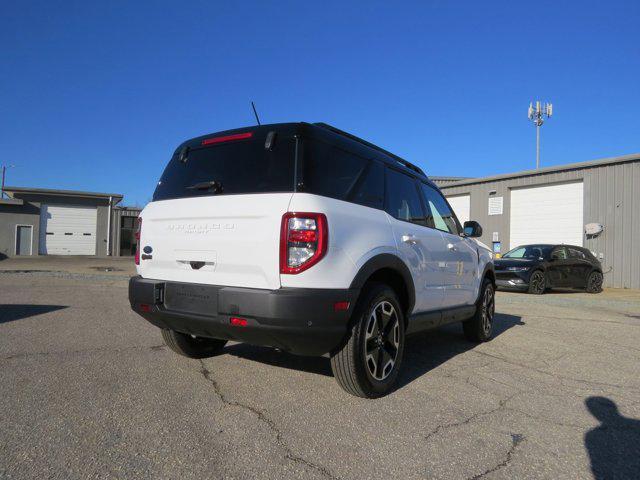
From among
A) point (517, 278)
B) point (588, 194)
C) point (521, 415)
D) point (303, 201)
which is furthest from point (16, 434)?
point (588, 194)

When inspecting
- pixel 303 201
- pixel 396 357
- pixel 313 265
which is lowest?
pixel 396 357

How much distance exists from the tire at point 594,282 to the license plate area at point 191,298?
14330 mm

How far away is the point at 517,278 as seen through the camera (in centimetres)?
1257

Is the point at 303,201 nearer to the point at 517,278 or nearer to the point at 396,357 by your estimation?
the point at 396,357

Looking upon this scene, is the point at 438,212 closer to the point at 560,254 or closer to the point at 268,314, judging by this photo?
the point at 268,314

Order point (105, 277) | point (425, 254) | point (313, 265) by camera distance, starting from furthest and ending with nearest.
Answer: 1. point (105, 277)
2. point (425, 254)
3. point (313, 265)

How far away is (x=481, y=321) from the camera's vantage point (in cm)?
564

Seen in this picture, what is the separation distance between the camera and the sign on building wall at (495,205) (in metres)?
20.0

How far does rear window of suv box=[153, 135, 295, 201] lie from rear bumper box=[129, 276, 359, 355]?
27.8 inches

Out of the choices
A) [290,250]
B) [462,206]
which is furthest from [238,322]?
[462,206]

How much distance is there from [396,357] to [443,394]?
46 centimetres

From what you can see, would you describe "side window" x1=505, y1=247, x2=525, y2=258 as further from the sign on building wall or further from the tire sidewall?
the tire sidewall

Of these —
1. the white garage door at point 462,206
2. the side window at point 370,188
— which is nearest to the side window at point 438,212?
the side window at point 370,188

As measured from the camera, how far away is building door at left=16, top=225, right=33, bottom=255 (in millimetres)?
26962
